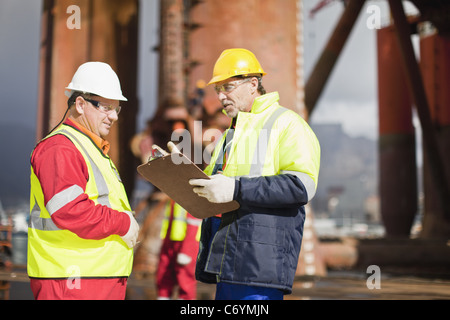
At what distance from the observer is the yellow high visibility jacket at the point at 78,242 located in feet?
7.14

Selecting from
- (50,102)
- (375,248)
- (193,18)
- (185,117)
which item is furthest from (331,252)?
(50,102)

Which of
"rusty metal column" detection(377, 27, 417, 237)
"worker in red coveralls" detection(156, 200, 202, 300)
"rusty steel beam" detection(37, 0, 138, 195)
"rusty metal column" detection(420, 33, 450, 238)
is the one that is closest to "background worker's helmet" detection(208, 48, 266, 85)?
"worker in red coveralls" detection(156, 200, 202, 300)

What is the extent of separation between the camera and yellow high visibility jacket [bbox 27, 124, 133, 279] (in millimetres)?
2176

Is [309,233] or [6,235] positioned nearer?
[309,233]

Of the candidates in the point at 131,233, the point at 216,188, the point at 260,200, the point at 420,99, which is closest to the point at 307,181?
the point at 260,200

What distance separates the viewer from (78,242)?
221 centimetres

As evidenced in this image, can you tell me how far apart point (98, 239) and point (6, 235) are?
891 centimetres

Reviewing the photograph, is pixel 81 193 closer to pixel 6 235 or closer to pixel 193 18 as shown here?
pixel 193 18

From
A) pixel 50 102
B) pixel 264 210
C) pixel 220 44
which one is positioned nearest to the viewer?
pixel 264 210

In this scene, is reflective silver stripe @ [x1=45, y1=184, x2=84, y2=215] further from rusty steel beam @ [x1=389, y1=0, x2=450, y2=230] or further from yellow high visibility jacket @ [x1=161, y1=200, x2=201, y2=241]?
rusty steel beam @ [x1=389, y1=0, x2=450, y2=230]

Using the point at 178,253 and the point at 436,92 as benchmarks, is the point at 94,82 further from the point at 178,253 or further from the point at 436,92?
the point at 436,92

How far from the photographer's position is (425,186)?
794 inches

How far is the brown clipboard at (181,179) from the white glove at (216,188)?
3 centimetres

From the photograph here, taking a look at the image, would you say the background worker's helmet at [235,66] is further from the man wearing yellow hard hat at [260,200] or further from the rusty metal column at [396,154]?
the rusty metal column at [396,154]
